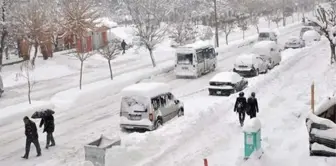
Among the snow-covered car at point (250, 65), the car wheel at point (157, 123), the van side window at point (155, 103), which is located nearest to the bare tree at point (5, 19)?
the snow-covered car at point (250, 65)

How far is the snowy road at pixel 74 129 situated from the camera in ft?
55.7

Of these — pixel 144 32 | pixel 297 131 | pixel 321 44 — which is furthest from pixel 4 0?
pixel 321 44

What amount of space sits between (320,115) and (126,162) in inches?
228

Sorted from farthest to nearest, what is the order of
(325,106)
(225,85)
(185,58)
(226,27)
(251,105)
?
(226,27), (185,58), (225,85), (251,105), (325,106)

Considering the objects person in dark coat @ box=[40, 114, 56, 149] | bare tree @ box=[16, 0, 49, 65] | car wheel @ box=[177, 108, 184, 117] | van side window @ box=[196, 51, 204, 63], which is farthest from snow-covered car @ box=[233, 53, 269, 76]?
person in dark coat @ box=[40, 114, 56, 149]

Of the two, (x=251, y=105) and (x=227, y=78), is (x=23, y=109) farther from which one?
(x=251, y=105)

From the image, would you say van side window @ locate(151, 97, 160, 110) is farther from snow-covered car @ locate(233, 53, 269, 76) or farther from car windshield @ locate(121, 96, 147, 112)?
snow-covered car @ locate(233, 53, 269, 76)

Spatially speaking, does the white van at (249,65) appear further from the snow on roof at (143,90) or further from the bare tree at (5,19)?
the bare tree at (5,19)

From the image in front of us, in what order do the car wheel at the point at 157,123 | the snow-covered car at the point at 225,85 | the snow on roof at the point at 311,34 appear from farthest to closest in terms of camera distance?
the snow on roof at the point at 311,34
the snow-covered car at the point at 225,85
the car wheel at the point at 157,123

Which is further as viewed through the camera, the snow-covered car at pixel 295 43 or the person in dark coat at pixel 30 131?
the snow-covered car at pixel 295 43

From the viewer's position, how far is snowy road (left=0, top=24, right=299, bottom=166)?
55.7 feet

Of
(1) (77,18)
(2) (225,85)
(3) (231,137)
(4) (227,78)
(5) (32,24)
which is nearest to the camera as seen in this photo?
(3) (231,137)

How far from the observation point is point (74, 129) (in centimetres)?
2111

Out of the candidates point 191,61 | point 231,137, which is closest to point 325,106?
point 231,137
